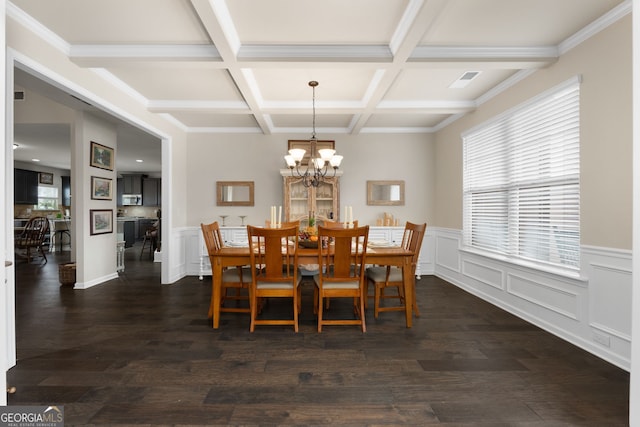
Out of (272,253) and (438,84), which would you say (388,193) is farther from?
(272,253)

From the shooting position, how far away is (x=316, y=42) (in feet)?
9.52

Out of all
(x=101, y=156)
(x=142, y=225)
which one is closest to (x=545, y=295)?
(x=101, y=156)

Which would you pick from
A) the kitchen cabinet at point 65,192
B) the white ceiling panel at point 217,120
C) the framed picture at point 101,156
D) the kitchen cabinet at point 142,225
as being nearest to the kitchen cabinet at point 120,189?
the kitchen cabinet at point 142,225

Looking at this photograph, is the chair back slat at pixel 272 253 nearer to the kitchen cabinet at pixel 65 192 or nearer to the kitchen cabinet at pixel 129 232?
the kitchen cabinet at pixel 129 232

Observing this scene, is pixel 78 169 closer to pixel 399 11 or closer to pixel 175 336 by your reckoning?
pixel 175 336

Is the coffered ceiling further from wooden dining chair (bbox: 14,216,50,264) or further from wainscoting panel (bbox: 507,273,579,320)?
wooden dining chair (bbox: 14,216,50,264)

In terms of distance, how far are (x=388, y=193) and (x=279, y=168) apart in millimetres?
1980

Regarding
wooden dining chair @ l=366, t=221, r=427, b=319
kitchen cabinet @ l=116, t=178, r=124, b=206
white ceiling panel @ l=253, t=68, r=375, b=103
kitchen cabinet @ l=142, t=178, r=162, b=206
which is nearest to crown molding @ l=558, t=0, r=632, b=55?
white ceiling panel @ l=253, t=68, r=375, b=103

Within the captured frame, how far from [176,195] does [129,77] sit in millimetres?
2053

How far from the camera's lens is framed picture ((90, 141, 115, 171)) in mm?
4891

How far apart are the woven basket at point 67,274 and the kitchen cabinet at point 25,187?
21.1ft

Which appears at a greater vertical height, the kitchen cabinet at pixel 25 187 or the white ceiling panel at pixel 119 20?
the white ceiling panel at pixel 119 20

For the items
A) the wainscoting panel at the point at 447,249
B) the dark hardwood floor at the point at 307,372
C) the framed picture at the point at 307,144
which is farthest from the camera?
the framed picture at the point at 307,144

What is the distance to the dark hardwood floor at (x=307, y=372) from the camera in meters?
1.86
